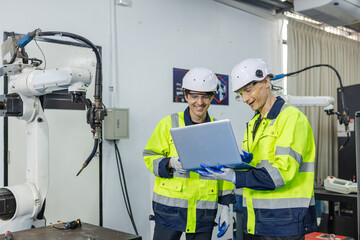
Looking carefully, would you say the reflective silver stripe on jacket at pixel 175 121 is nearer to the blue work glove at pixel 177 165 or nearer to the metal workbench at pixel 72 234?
the blue work glove at pixel 177 165

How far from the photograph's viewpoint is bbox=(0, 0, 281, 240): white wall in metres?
2.97

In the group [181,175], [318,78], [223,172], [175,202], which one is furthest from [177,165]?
[318,78]

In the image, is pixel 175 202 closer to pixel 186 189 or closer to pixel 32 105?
pixel 186 189

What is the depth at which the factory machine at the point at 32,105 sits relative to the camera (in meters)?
→ 1.74

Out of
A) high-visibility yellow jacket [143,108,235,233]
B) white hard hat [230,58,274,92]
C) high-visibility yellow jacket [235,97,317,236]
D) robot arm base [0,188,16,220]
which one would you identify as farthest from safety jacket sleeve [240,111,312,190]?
robot arm base [0,188,16,220]

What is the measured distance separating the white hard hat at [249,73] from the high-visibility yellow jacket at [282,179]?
164 mm

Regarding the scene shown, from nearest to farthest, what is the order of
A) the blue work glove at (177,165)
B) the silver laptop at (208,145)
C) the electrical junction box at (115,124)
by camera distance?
the silver laptop at (208,145)
the blue work glove at (177,165)
the electrical junction box at (115,124)

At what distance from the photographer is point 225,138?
1.56 m

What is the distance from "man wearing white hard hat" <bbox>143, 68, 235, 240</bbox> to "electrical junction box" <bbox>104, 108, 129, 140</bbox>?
3.34 feet

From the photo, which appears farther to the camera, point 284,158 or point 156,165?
point 156,165

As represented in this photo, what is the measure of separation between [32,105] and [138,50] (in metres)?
1.68

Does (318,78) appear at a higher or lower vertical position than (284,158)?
higher

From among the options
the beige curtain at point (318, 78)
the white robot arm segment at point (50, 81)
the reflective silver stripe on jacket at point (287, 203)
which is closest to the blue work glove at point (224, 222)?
the reflective silver stripe on jacket at point (287, 203)

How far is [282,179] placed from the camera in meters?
1.56
